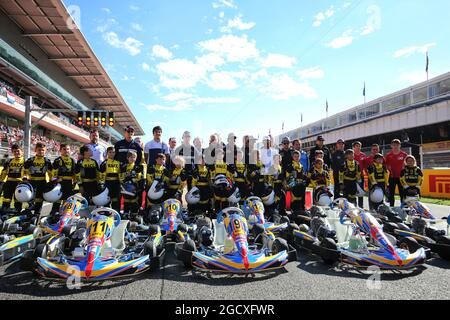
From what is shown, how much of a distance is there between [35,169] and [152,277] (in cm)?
463

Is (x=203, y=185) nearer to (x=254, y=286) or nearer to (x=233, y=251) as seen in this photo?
(x=233, y=251)

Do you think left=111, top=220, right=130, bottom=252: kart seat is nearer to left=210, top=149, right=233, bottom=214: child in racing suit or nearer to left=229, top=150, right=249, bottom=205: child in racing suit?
left=210, top=149, right=233, bottom=214: child in racing suit

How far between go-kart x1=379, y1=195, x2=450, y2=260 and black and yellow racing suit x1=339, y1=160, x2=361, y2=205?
3.75ft

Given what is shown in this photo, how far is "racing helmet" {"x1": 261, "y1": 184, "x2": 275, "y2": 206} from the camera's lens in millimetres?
6602

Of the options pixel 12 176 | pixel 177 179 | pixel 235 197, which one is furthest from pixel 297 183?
pixel 12 176

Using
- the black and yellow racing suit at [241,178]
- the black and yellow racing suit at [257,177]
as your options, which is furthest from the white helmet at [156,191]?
the black and yellow racing suit at [257,177]

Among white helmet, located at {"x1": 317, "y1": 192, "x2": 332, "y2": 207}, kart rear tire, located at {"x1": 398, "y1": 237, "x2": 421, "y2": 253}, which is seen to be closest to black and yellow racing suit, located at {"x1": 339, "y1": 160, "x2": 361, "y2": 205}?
white helmet, located at {"x1": 317, "y1": 192, "x2": 332, "y2": 207}

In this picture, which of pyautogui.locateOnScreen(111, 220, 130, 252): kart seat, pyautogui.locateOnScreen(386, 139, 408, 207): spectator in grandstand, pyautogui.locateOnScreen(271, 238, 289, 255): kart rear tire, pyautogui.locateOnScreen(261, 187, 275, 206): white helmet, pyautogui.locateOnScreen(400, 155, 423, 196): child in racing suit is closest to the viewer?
pyautogui.locateOnScreen(271, 238, 289, 255): kart rear tire

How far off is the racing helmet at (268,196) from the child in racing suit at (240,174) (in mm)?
398

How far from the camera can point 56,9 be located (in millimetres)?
16500

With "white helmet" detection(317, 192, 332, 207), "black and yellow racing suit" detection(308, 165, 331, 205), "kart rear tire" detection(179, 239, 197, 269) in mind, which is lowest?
"kart rear tire" detection(179, 239, 197, 269)

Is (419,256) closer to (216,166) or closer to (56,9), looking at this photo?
(216,166)

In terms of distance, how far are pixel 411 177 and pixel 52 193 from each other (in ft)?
24.4
